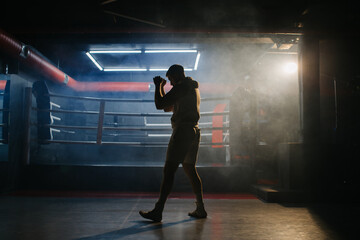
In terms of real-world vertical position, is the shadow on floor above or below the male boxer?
below

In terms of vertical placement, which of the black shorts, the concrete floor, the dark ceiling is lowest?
the concrete floor

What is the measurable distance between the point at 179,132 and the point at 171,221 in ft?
2.74

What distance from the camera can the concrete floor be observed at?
194 centimetres

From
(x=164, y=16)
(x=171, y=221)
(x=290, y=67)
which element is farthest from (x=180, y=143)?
(x=290, y=67)

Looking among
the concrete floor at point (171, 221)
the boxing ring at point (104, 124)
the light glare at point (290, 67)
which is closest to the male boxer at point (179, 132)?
the concrete floor at point (171, 221)

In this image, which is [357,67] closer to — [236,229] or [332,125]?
[332,125]

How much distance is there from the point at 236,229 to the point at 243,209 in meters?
0.85

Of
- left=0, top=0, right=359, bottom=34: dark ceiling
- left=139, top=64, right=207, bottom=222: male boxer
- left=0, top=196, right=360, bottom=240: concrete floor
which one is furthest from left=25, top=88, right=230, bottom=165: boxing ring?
left=139, top=64, right=207, bottom=222: male boxer

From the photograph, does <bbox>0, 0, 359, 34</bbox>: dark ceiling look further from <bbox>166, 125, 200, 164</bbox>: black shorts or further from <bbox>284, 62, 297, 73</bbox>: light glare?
<bbox>284, 62, 297, 73</bbox>: light glare

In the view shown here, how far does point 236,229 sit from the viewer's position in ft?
6.91

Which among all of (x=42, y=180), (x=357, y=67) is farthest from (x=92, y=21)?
(x=357, y=67)

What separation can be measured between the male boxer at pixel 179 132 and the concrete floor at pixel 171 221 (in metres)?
0.23

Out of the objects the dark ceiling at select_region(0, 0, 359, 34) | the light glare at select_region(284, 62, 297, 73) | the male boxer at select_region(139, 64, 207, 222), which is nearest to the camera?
the male boxer at select_region(139, 64, 207, 222)

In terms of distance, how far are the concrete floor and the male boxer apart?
8.9 inches
